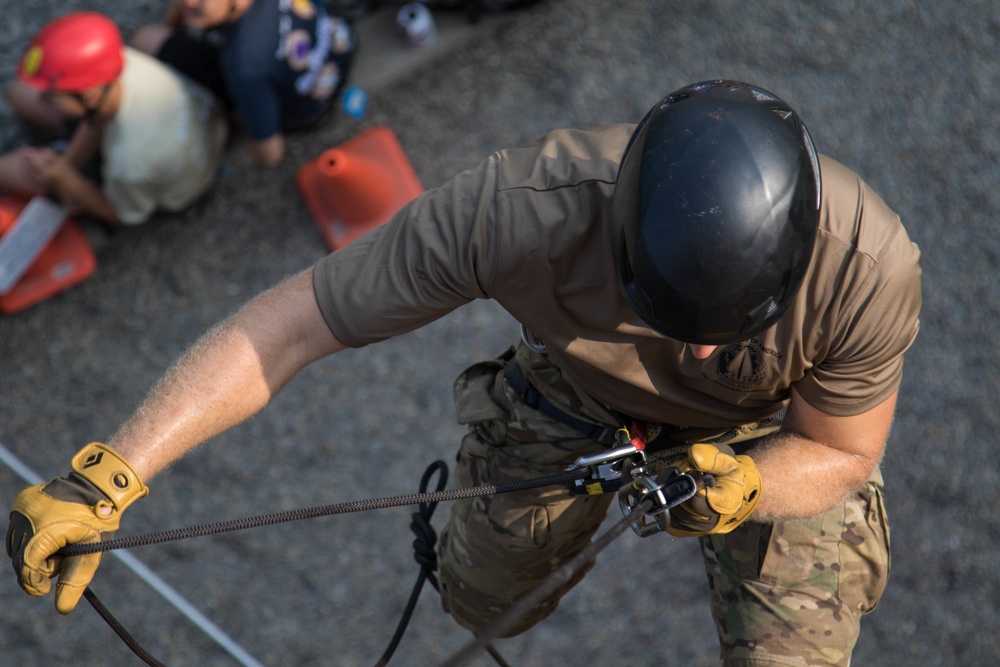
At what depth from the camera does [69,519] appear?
80.0 inches

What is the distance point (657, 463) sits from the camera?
2760 mm

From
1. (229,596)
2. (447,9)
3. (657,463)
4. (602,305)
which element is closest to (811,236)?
(602,305)

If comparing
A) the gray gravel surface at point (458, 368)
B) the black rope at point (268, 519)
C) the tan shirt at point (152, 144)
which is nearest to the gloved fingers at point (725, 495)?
the black rope at point (268, 519)

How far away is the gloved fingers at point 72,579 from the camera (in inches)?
80.9

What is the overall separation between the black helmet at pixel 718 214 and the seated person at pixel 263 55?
105 inches

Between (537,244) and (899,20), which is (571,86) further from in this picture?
(537,244)

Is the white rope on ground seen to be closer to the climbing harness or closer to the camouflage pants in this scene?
the camouflage pants

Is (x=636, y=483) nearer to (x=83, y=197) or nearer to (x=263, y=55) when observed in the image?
(x=263, y=55)

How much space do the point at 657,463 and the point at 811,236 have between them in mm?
947

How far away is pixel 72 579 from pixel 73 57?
8.93 ft

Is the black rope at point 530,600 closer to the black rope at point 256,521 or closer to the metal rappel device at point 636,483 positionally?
the metal rappel device at point 636,483

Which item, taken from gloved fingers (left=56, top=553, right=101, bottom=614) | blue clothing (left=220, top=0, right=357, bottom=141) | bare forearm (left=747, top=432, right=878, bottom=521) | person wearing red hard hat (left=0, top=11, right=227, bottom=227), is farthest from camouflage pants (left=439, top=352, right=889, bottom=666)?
person wearing red hard hat (left=0, top=11, right=227, bottom=227)

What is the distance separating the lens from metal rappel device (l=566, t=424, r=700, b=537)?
2086 mm

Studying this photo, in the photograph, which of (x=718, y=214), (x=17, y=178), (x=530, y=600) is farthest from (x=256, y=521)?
(x=17, y=178)
